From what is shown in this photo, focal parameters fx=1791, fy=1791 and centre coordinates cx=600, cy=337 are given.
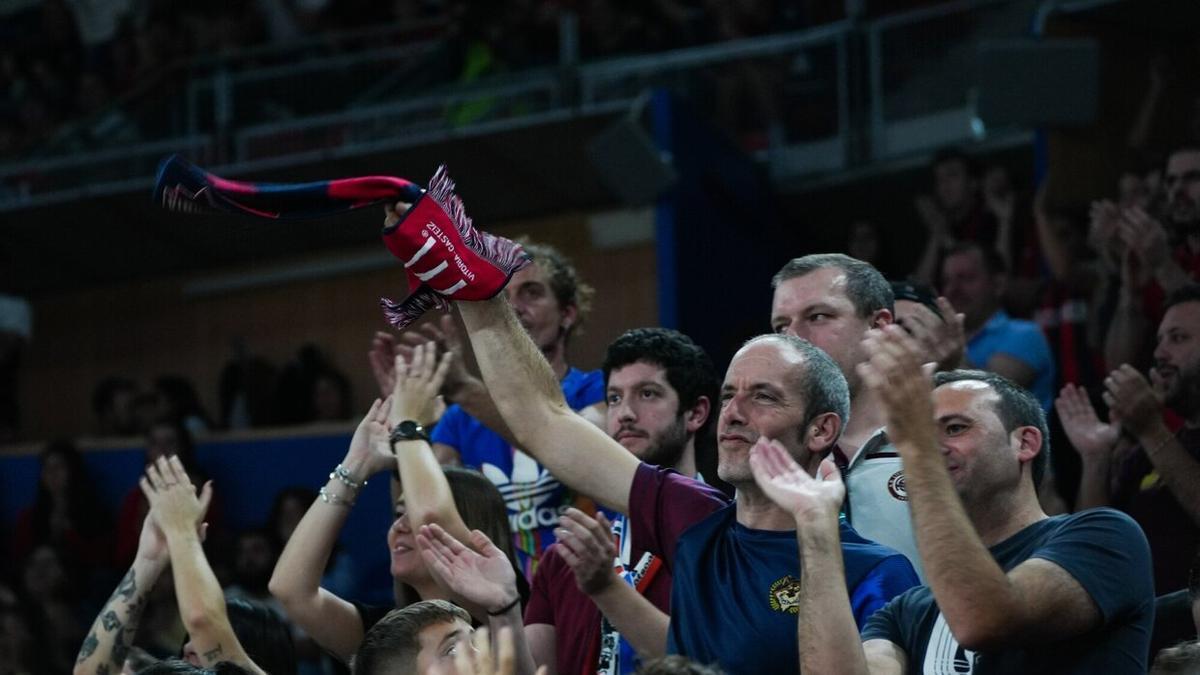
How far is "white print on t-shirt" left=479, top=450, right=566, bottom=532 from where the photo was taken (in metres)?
5.00

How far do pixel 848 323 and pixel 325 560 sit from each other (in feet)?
4.74

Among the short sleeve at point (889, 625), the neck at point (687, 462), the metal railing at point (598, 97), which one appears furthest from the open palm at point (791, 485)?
the metal railing at point (598, 97)

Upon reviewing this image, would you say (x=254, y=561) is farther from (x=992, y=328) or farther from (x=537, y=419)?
(x=537, y=419)

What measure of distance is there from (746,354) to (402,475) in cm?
100

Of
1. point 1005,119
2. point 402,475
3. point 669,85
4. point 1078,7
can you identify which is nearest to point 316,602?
point 402,475

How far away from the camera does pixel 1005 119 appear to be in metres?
7.55

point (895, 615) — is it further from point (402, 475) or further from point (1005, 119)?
point (1005, 119)

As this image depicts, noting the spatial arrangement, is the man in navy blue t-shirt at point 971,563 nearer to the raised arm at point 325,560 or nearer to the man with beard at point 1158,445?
the man with beard at point 1158,445

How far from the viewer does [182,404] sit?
34.8 feet

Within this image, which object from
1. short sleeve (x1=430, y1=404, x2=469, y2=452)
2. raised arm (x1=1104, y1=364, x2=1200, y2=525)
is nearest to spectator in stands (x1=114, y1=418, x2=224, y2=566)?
short sleeve (x1=430, y1=404, x2=469, y2=452)

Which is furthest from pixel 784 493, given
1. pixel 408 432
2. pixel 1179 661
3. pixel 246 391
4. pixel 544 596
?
pixel 246 391

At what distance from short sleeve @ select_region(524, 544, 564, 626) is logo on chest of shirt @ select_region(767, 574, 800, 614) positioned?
2.88 ft

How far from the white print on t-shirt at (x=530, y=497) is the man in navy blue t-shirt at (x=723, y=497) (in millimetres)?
1054

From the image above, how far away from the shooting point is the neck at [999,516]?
3357mm
